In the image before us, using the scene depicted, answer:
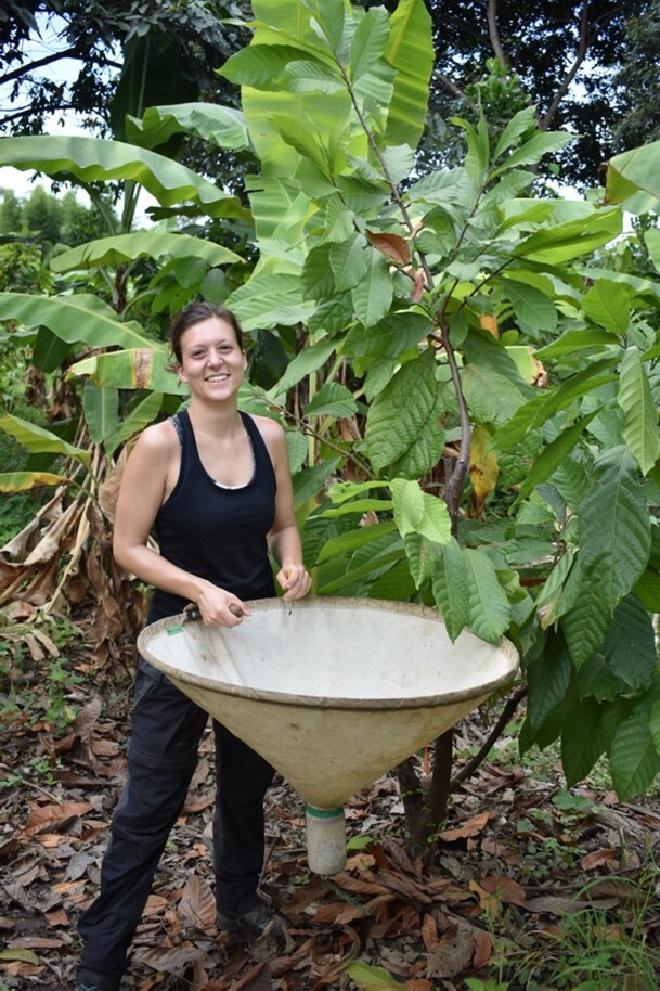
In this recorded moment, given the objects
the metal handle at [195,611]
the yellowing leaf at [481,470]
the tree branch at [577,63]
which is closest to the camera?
the metal handle at [195,611]

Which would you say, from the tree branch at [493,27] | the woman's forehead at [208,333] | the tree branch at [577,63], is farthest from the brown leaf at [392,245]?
the tree branch at [577,63]

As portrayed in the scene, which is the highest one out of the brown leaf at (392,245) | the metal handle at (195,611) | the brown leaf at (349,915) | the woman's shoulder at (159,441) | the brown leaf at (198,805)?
the brown leaf at (392,245)

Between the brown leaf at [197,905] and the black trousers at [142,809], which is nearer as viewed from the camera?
the black trousers at [142,809]

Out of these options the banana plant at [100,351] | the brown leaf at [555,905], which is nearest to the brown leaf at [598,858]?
the brown leaf at [555,905]

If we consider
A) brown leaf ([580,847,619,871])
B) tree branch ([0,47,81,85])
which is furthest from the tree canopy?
brown leaf ([580,847,619,871])

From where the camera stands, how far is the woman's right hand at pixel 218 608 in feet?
5.84

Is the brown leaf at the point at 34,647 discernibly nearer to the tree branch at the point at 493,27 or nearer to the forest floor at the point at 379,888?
the forest floor at the point at 379,888

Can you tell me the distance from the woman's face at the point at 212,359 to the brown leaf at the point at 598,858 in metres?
1.56

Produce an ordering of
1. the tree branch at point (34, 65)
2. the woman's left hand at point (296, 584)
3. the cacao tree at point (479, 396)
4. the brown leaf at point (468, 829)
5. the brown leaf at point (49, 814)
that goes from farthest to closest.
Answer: the tree branch at point (34, 65) < the brown leaf at point (49, 814) < the brown leaf at point (468, 829) < the woman's left hand at point (296, 584) < the cacao tree at point (479, 396)

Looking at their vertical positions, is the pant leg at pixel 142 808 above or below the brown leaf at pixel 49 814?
above

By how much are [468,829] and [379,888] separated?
0.39m

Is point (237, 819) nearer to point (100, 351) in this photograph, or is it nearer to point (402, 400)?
point (402, 400)

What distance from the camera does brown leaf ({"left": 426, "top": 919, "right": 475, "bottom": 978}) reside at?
2.22 metres

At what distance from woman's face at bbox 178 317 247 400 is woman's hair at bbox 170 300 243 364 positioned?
12 mm
